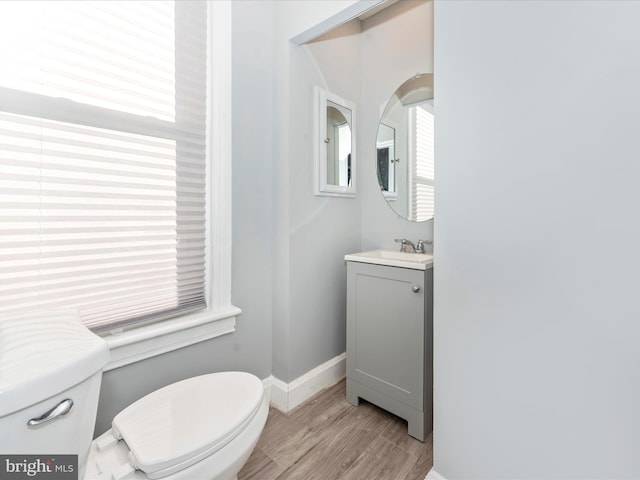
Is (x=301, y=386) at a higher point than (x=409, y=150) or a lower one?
lower

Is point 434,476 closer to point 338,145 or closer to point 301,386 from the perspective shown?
point 301,386

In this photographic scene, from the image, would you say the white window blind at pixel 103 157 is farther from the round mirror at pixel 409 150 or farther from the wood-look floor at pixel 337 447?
the round mirror at pixel 409 150

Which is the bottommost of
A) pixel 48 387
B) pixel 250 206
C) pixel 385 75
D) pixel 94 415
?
pixel 94 415

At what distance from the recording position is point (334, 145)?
2.04 meters

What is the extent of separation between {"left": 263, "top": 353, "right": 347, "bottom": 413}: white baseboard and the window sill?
1.58ft

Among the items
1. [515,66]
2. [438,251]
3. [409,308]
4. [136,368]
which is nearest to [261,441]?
[136,368]

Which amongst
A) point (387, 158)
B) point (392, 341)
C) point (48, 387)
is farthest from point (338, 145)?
point (48, 387)

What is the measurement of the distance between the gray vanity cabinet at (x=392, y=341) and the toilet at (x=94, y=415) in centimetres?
81

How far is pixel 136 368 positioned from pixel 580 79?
6.16 ft

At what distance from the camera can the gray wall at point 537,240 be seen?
2.72 feet

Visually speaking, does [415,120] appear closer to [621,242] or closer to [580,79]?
[580,79]

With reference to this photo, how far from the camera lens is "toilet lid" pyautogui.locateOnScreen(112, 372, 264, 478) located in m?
0.83

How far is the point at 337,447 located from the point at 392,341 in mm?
578

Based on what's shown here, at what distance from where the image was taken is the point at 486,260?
3.45 feet
